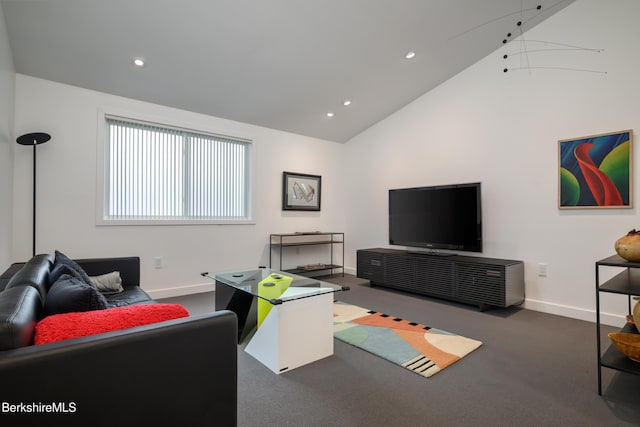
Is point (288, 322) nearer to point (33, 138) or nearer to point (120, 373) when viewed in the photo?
point (120, 373)

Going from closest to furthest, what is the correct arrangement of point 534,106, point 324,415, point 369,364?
point 324,415 → point 369,364 → point 534,106

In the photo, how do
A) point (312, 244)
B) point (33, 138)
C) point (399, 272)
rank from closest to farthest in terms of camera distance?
1. point (33, 138)
2. point (399, 272)
3. point (312, 244)

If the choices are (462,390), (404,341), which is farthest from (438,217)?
(462,390)

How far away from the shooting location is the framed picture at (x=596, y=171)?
116 inches

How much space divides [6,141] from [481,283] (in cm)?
464

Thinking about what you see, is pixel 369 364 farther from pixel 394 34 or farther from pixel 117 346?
pixel 394 34

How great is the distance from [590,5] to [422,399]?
13.2ft

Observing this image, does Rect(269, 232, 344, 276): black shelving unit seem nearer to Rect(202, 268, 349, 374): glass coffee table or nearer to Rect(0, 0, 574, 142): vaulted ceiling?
Rect(0, 0, 574, 142): vaulted ceiling

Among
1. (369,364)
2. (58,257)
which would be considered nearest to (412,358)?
(369,364)

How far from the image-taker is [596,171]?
3086 millimetres

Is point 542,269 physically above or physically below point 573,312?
above

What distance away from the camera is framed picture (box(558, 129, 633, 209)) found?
116 inches

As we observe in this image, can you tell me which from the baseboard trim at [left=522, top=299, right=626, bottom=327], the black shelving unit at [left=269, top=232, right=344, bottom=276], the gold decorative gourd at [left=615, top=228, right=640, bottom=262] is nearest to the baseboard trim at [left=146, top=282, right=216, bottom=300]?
the black shelving unit at [left=269, top=232, right=344, bottom=276]

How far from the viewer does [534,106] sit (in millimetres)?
3525
